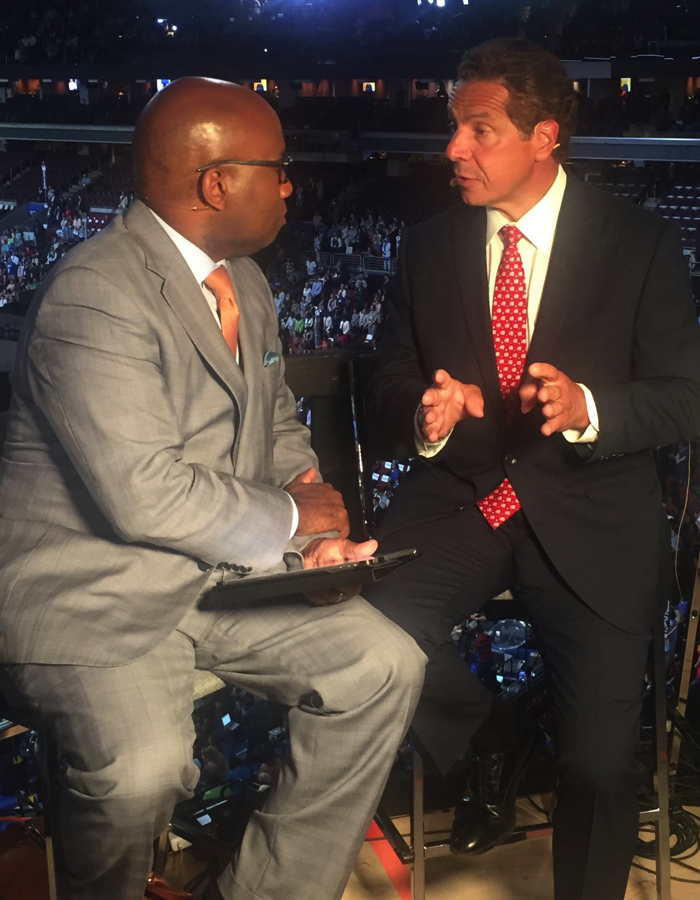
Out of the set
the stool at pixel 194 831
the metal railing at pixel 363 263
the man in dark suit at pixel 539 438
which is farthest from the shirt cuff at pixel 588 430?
the metal railing at pixel 363 263

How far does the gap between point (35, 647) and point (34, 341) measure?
0.38m

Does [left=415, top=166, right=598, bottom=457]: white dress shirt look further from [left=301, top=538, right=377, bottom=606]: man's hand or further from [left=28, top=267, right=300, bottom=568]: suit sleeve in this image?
[left=28, top=267, right=300, bottom=568]: suit sleeve

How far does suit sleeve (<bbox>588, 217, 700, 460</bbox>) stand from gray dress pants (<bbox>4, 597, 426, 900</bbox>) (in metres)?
0.43

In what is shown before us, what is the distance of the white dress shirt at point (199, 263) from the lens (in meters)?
1.35

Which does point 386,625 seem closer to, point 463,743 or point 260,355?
point 463,743

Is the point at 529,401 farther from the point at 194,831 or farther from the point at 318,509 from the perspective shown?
the point at 194,831

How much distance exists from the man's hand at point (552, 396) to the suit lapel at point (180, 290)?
405 mm

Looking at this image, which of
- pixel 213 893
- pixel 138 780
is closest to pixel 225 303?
pixel 138 780

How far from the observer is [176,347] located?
4.29ft

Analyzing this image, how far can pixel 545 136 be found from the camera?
1.57 meters

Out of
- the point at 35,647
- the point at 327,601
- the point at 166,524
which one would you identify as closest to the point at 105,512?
the point at 166,524

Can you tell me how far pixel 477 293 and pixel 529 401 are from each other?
31 cm

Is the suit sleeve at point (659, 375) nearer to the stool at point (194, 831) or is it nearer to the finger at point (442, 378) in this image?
the finger at point (442, 378)

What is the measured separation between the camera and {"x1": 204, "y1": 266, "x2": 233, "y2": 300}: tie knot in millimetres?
1417
